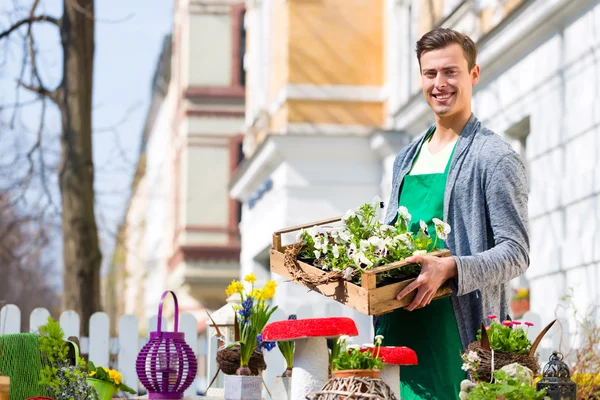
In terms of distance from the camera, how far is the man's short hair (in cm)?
331

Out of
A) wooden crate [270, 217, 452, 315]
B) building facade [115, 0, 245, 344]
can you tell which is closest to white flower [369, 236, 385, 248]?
wooden crate [270, 217, 452, 315]

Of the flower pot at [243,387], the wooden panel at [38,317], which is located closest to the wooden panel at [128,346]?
the wooden panel at [38,317]

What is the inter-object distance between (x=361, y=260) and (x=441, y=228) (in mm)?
241

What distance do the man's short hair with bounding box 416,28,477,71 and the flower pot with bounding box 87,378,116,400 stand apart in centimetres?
178

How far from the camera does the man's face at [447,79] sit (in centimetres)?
333

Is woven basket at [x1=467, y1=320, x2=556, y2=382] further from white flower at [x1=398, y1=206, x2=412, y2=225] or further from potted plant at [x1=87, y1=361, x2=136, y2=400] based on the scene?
potted plant at [x1=87, y1=361, x2=136, y2=400]

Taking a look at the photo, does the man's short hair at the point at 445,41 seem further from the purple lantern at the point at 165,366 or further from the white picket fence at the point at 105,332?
the white picket fence at the point at 105,332

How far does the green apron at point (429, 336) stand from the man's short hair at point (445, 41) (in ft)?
1.04

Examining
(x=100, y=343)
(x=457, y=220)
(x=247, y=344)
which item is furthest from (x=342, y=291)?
(x=100, y=343)

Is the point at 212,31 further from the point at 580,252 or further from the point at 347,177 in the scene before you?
the point at 580,252

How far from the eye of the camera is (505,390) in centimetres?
278

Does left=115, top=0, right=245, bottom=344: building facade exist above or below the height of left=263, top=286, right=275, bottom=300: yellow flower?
above

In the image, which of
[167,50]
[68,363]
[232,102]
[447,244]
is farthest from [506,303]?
[167,50]

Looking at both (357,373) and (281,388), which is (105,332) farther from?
(357,373)
